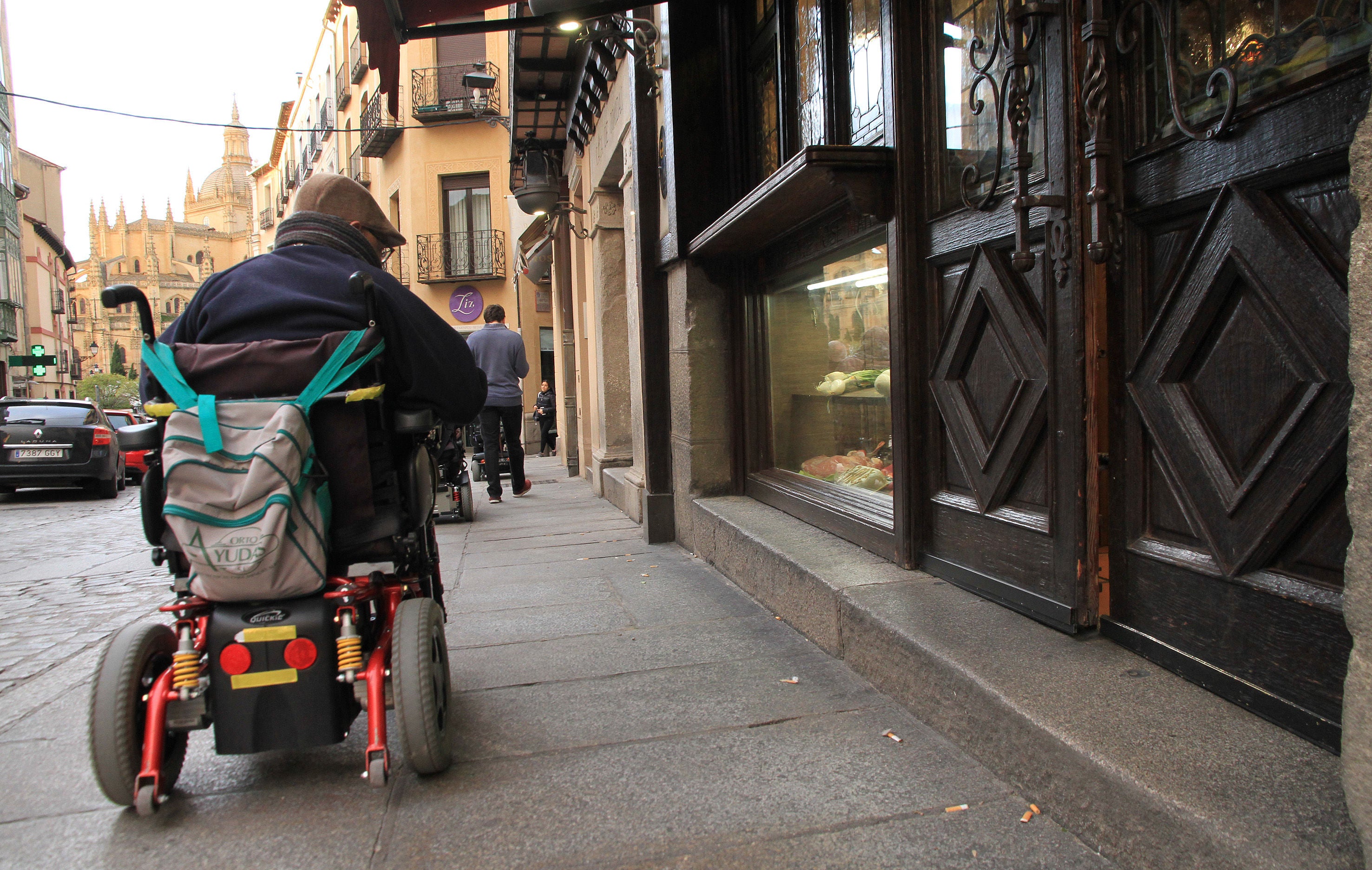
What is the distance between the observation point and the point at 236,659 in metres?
2.37

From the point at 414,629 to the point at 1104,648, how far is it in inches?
73.7

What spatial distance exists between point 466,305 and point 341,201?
2060cm

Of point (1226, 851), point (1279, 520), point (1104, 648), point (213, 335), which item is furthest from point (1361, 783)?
point (213, 335)

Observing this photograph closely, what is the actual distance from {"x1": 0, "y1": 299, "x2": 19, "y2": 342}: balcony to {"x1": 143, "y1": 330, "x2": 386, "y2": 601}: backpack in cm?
3746

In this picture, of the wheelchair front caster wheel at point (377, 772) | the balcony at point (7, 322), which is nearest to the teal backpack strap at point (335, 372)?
the wheelchair front caster wheel at point (377, 772)

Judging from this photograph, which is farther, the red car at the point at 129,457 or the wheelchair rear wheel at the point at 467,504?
the red car at the point at 129,457

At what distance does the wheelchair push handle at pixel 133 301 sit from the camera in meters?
2.48

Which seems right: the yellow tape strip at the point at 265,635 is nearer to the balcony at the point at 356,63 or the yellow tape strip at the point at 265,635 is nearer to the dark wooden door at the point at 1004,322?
the dark wooden door at the point at 1004,322

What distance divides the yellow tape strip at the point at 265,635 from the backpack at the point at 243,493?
0.26 ft

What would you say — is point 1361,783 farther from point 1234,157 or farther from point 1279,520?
point 1234,157

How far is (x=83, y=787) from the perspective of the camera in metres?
2.65

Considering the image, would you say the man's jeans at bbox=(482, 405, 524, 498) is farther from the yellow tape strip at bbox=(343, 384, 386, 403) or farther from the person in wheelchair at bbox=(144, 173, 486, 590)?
the yellow tape strip at bbox=(343, 384, 386, 403)

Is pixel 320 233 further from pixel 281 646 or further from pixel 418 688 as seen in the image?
pixel 418 688

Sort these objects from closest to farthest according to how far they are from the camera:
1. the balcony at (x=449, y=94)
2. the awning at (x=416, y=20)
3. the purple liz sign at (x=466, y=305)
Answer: the awning at (x=416, y=20), the purple liz sign at (x=466, y=305), the balcony at (x=449, y=94)
